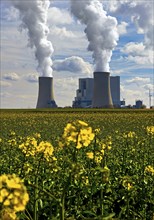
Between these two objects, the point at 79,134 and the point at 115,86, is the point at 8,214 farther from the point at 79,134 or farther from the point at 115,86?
the point at 115,86

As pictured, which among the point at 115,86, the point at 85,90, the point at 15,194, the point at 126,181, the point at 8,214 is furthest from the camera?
the point at 115,86

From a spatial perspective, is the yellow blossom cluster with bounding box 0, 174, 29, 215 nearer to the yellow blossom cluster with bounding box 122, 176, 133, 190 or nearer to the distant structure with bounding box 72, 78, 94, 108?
the yellow blossom cluster with bounding box 122, 176, 133, 190

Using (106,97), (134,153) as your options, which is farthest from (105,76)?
(134,153)

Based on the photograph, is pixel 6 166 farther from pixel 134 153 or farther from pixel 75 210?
pixel 134 153

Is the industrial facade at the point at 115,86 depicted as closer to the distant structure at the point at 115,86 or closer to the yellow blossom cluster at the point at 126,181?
the distant structure at the point at 115,86

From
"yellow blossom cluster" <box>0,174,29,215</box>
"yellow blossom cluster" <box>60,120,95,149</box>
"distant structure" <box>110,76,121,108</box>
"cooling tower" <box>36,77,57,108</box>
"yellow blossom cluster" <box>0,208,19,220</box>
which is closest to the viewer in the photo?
"yellow blossom cluster" <box>0,174,29,215</box>

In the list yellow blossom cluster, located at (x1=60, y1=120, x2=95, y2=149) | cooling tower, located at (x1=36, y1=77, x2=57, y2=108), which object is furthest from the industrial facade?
yellow blossom cluster, located at (x1=60, y1=120, x2=95, y2=149)

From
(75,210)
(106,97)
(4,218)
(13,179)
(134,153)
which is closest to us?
Result: (13,179)

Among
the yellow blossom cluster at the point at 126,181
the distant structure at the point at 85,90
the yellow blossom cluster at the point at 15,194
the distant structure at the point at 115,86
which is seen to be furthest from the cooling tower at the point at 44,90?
the distant structure at the point at 115,86

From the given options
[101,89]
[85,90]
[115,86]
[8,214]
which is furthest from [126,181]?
[115,86]

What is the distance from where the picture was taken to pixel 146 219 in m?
4.20

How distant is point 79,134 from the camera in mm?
1833

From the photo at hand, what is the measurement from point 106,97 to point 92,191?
50.2 meters

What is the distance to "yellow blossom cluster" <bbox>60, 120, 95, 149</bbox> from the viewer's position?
1821 mm
